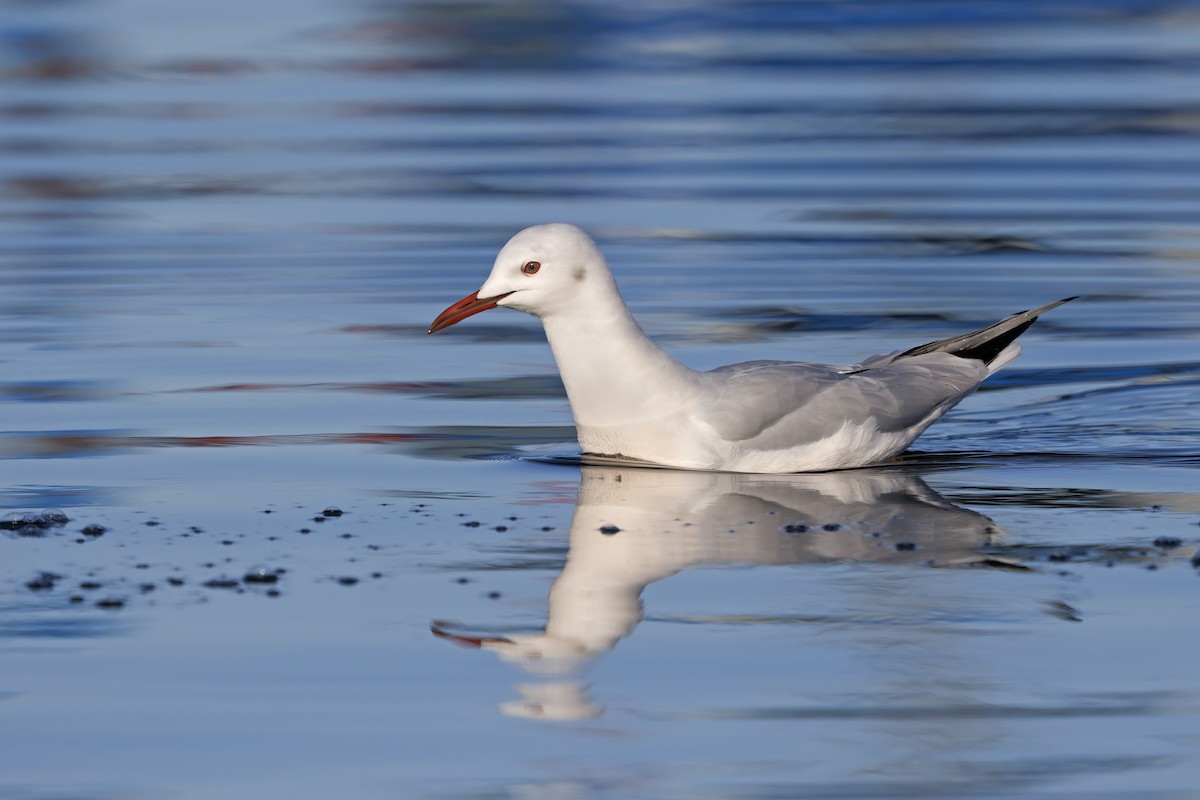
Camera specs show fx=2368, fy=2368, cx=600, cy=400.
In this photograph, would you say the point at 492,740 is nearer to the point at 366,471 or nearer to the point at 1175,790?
the point at 1175,790

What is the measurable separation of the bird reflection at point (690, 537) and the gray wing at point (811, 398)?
0.70 ft

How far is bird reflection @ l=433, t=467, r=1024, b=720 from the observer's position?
7.06 m

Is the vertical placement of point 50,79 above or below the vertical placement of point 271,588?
above

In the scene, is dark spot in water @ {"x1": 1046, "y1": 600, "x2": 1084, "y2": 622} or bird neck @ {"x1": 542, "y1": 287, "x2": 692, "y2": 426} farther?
bird neck @ {"x1": 542, "y1": 287, "x2": 692, "y2": 426}

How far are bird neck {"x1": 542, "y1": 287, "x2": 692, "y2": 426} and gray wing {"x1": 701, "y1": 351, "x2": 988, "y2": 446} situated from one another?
203 mm

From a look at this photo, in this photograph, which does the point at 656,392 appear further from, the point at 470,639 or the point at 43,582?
the point at 43,582

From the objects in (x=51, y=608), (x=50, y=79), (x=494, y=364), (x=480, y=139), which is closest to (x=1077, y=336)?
(x=494, y=364)

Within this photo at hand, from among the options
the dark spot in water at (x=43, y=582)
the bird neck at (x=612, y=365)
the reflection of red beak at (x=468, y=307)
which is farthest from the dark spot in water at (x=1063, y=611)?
the dark spot in water at (x=43, y=582)

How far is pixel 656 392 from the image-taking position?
9.58 metres

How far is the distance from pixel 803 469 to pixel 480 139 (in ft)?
42.6

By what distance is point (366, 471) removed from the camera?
9758 mm

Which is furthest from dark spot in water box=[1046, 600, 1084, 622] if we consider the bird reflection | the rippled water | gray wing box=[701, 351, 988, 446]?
gray wing box=[701, 351, 988, 446]

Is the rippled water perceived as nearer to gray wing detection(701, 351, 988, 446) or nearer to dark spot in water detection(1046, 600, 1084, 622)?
dark spot in water detection(1046, 600, 1084, 622)

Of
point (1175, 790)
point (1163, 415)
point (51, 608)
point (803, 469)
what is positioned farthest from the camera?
point (1163, 415)
